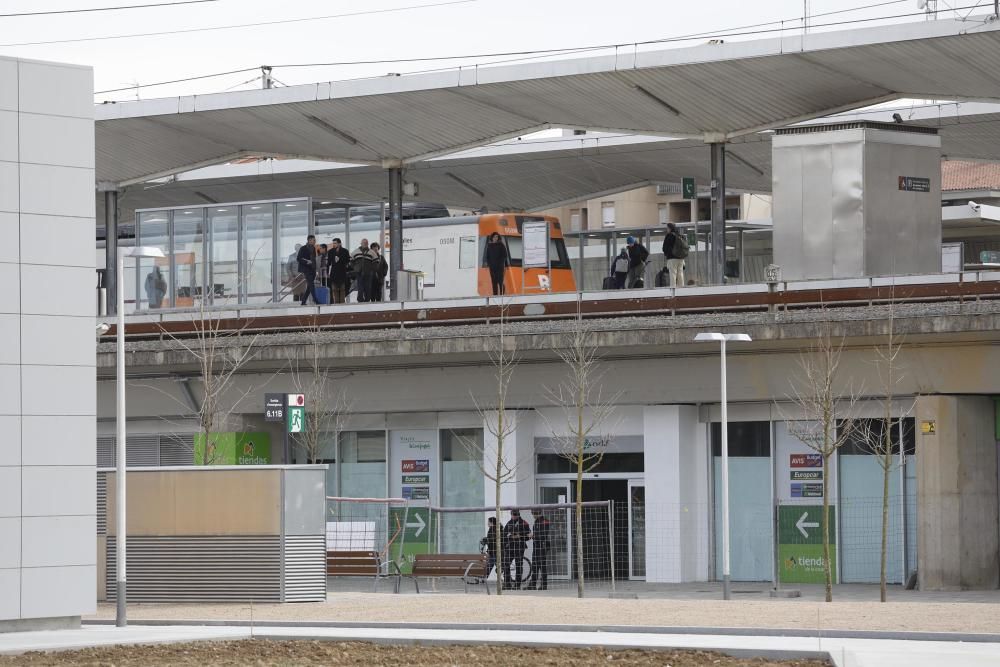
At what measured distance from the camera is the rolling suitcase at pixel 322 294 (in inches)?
1544

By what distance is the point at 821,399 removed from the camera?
103 feet

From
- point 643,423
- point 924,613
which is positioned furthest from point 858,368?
point 924,613

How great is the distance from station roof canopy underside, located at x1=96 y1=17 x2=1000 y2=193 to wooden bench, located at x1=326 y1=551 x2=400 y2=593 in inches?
404

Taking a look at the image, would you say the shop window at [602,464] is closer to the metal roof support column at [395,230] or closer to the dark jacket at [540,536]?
the dark jacket at [540,536]

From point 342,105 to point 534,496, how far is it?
9290 mm

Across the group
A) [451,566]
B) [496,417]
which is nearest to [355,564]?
[451,566]

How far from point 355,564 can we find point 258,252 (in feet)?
37.4

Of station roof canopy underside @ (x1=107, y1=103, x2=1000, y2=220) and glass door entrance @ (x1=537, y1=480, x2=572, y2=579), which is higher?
station roof canopy underside @ (x1=107, y1=103, x2=1000, y2=220)

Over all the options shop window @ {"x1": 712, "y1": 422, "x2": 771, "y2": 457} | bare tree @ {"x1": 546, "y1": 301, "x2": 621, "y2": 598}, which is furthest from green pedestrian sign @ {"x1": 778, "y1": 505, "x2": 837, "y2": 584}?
bare tree @ {"x1": 546, "y1": 301, "x2": 621, "y2": 598}

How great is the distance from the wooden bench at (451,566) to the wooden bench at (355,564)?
3.76 ft

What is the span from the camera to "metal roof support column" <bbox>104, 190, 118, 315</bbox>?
42938 millimetres

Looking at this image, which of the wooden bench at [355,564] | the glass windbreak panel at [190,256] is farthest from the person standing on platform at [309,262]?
the wooden bench at [355,564]

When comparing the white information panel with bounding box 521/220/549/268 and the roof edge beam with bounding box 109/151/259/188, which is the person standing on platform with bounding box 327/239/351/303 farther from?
the white information panel with bounding box 521/220/549/268

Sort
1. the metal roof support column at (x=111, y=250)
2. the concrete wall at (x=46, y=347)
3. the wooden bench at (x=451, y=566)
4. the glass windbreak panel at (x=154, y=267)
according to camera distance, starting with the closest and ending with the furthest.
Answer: the concrete wall at (x=46, y=347) < the wooden bench at (x=451, y=566) < the glass windbreak panel at (x=154, y=267) < the metal roof support column at (x=111, y=250)
